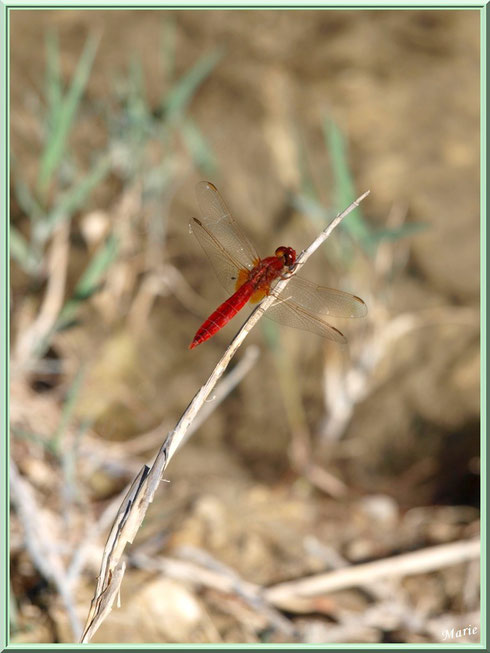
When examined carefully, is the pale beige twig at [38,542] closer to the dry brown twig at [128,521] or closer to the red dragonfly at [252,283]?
the dry brown twig at [128,521]

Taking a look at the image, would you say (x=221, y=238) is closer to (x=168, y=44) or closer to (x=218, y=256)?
(x=218, y=256)

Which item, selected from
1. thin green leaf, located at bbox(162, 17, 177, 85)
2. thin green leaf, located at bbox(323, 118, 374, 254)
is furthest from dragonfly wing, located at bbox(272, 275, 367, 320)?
thin green leaf, located at bbox(162, 17, 177, 85)

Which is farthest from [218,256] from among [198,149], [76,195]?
[198,149]

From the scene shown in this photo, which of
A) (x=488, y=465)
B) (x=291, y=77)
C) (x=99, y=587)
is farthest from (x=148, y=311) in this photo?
(x=99, y=587)

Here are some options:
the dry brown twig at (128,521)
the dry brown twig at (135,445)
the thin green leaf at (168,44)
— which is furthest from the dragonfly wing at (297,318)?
the thin green leaf at (168,44)

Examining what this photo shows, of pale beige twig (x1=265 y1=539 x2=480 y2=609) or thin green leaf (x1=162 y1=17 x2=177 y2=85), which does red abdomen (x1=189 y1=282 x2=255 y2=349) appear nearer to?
pale beige twig (x1=265 y1=539 x2=480 y2=609)

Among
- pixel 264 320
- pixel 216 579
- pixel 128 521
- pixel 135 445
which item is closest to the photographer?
pixel 128 521

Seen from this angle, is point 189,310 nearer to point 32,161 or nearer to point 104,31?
point 32,161
